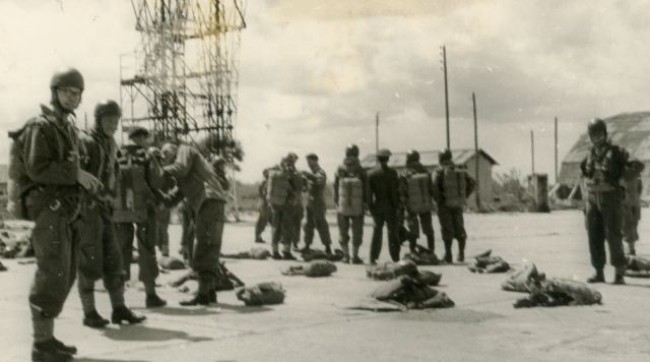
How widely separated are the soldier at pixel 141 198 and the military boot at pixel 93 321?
1211 millimetres

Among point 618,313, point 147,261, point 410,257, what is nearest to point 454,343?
point 618,313

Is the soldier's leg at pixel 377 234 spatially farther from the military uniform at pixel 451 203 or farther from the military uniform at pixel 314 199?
the military uniform at pixel 314 199

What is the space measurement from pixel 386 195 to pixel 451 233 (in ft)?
4.24

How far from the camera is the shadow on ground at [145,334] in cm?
660

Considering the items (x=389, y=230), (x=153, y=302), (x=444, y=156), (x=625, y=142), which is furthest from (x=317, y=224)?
(x=625, y=142)

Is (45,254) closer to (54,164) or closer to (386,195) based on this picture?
(54,164)

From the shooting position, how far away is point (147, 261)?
8.59m

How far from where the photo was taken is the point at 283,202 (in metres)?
15.4

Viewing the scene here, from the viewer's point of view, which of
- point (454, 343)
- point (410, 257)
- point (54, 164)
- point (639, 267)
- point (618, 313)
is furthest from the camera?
point (410, 257)

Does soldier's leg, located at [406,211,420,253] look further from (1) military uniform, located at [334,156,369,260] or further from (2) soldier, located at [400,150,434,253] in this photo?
(1) military uniform, located at [334,156,369,260]

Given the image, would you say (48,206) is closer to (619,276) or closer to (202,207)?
(202,207)

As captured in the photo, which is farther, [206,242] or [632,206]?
[632,206]

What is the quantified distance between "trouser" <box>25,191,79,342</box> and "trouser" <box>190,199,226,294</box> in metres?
2.86

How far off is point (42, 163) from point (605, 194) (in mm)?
6754
